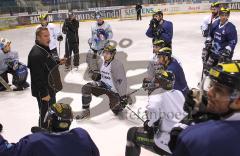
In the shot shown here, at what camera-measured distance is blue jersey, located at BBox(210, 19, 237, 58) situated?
5098 mm

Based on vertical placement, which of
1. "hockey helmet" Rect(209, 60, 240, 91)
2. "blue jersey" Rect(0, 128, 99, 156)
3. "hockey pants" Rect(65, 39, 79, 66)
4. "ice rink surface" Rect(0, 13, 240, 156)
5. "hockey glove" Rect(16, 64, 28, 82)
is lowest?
"ice rink surface" Rect(0, 13, 240, 156)

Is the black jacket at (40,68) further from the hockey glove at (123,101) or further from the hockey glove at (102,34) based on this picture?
the hockey glove at (102,34)

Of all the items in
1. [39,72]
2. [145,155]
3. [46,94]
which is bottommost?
[145,155]

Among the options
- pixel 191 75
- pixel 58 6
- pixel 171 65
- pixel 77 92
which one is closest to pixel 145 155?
pixel 171 65

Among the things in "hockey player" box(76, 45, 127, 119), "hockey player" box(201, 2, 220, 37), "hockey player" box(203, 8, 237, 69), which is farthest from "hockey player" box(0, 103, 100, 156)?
"hockey player" box(201, 2, 220, 37)

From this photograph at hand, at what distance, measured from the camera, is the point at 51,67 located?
3812mm

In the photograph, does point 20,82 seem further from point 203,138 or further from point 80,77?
point 203,138

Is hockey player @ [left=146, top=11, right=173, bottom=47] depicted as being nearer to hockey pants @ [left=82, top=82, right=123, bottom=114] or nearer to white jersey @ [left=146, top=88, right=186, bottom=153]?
hockey pants @ [left=82, top=82, right=123, bottom=114]

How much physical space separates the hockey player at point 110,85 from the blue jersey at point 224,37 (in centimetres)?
156

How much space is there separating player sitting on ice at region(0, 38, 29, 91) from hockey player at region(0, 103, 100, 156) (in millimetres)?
4476

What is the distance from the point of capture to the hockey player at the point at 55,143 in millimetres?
1849

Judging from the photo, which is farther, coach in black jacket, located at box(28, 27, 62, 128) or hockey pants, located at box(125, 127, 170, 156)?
coach in black jacket, located at box(28, 27, 62, 128)

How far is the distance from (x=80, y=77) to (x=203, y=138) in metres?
5.62

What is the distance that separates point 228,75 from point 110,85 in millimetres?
3299
